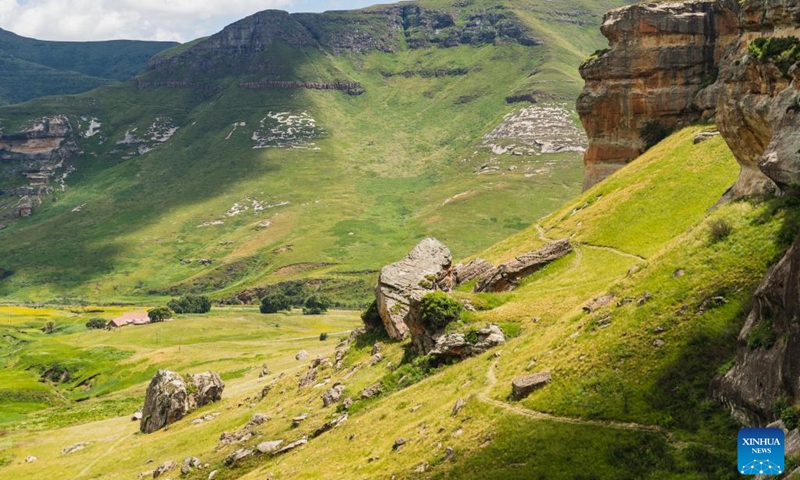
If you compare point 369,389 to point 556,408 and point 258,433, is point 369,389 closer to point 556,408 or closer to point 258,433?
point 258,433

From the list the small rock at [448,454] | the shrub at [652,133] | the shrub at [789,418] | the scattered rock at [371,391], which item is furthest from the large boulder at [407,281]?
the shrub at [652,133]

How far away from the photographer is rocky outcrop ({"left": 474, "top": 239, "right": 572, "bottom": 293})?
71750mm

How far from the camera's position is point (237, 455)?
177 feet

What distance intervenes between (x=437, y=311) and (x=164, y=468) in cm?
2761

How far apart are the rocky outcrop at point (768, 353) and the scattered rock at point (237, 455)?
3598 centimetres

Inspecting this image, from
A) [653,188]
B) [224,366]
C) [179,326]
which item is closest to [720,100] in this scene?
[653,188]

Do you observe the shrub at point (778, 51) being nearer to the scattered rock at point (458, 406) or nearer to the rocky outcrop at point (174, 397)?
the scattered rock at point (458, 406)

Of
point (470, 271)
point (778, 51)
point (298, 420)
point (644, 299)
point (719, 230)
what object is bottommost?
point (298, 420)

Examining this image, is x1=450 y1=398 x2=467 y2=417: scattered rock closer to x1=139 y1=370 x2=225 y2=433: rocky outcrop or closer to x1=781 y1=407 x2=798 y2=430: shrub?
x1=781 y1=407 x2=798 y2=430: shrub

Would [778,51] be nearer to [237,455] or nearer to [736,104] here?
[736,104]

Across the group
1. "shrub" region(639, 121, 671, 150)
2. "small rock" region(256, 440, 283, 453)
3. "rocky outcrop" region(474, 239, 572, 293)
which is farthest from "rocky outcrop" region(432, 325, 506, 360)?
"shrub" region(639, 121, 671, 150)

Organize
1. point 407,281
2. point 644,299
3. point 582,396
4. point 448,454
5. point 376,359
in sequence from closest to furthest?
1. point 582,396
2. point 448,454
3. point 644,299
4. point 376,359
5. point 407,281

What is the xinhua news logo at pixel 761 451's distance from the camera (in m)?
22.6

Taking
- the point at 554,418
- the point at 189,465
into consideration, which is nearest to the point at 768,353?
the point at 554,418
